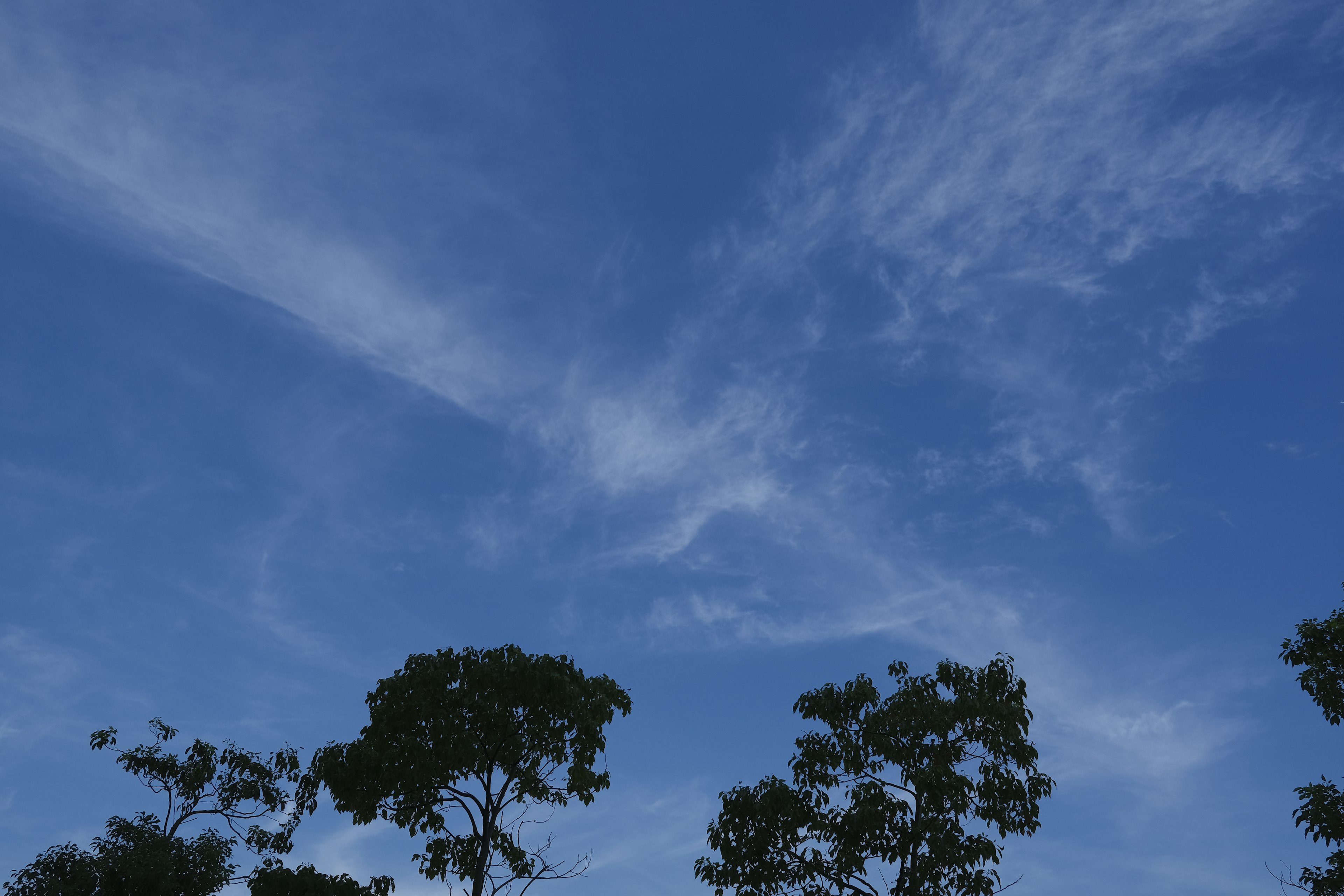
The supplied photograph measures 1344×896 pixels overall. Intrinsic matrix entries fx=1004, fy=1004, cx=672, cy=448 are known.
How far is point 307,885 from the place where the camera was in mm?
21641

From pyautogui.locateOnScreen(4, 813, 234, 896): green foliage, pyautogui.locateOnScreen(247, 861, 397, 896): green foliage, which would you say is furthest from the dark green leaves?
pyautogui.locateOnScreen(4, 813, 234, 896): green foliage

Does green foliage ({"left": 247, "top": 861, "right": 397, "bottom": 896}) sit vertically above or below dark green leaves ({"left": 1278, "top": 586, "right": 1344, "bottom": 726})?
below

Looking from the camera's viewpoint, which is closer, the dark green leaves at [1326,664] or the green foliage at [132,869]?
the dark green leaves at [1326,664]

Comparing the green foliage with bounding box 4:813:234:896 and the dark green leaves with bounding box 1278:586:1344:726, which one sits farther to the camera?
the green foliage with bounding box 4:813:234:896

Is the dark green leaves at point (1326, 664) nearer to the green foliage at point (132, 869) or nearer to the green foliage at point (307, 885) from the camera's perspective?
the green foliage at point (307, 885)

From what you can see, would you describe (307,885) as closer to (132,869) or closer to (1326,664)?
(132,869)

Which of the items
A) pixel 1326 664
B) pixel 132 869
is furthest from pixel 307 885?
pixel 1326 664

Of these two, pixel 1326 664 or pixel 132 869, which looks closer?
pixel 1326 664

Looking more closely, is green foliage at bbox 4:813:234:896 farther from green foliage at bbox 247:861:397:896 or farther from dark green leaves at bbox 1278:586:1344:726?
dark green leaves at bbox 1278:586:1344:726

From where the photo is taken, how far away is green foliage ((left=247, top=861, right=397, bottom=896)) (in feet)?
70.9

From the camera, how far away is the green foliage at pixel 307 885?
70.9ft

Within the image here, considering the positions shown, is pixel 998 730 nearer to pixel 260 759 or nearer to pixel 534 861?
pixel 534 861

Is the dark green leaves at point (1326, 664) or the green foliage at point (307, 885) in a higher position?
the dark green leaves at point (1326, 664)

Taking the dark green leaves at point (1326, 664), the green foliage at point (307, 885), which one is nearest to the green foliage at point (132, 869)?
the green foliage at point (307, 885)
